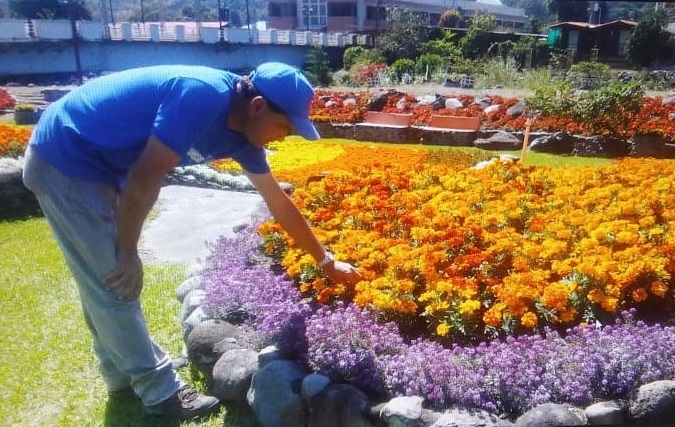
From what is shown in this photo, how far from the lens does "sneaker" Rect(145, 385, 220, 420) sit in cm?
253

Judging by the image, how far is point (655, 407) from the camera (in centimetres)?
211

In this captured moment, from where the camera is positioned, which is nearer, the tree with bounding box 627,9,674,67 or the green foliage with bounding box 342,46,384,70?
the tree with bounding box 627,9,674,67

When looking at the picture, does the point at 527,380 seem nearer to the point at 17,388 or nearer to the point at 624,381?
the point at 624,381

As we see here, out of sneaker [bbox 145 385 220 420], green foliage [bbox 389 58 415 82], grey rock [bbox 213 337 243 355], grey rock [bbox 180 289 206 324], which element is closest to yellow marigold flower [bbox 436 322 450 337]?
grey rock [bbox 213 337 243 355]

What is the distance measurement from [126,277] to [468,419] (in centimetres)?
138

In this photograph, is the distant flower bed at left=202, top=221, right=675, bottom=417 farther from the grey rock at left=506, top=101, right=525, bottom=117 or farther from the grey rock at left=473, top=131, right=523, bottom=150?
the grey rock at left=506, top=101, right=525, bottom=117

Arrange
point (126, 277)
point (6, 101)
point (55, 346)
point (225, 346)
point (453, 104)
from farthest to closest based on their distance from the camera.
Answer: point (453, 104)
point (6, 101)
point (55, 346)
point (225, 346)
point (126, 277)

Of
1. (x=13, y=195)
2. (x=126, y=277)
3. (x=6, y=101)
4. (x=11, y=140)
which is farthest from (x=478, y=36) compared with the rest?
(x=11, y=140)

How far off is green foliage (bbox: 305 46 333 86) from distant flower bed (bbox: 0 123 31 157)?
170 inches

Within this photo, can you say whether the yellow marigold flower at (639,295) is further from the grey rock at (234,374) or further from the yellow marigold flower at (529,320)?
the grey rock at (234,374)

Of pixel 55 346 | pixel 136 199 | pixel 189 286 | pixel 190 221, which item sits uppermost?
pixel 136 199

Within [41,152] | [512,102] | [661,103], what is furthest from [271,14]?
[512,102]

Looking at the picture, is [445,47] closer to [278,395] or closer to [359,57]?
[359,57]

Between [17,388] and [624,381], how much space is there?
2785mm
